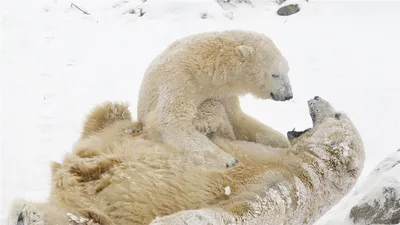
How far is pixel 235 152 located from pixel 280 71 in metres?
0.82

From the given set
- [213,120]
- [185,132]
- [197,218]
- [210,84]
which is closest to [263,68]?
[210,84]

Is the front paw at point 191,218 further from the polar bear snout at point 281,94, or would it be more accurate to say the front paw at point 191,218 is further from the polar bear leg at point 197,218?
the polar bear snout at point 281,94

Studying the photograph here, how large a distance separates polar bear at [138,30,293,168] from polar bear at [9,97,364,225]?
0.50 feet

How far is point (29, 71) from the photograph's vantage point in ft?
30.5

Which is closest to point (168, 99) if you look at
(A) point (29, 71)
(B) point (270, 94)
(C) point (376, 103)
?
(B) point (270, 94)

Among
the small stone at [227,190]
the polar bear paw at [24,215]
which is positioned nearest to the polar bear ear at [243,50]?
the small stone at [227,190]

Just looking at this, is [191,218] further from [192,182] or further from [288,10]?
[288,10]

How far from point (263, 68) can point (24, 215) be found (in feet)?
6.97

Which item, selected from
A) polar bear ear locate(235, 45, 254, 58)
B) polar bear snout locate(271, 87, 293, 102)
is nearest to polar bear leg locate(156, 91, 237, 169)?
polar bear ear locate(235, 45, 254, 58)

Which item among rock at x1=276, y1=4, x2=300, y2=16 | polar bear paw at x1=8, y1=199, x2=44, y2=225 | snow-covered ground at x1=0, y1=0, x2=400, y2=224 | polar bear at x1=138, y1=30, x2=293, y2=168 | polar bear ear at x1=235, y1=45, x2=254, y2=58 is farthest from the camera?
rock at x1=276, y1=4, x2=300, y2=16

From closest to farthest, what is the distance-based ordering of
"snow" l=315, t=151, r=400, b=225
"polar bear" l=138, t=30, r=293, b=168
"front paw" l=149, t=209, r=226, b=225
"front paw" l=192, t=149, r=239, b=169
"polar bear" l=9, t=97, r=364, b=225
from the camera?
1. "front paw" l=149, t=209, r=226, b=225
2. "polar bear" l=9, t=97, r=364, b=225
3. "snow" l=315, t=151, r=400, b=225
4. "front paw" l=192, t=149, r=239, b=169
5. "polar bear" l=138, t=30, r=293, b=168

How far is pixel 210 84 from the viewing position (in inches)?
155

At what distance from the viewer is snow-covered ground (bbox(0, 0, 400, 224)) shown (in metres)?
6.91

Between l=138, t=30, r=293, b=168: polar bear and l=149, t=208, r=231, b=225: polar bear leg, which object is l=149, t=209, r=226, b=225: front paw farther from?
l=138, t=30, r=293, b=168: polar bear
